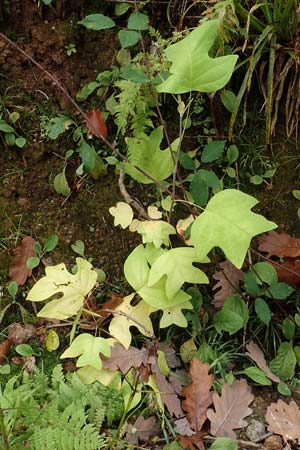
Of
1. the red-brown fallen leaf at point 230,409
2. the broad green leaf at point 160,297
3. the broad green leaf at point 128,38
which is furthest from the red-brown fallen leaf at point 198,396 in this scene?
the broad green leaf at point 128,38

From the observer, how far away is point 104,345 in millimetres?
2021

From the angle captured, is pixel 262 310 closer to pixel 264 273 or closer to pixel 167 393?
pixel 264 273

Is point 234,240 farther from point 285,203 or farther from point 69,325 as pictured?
point 69,325

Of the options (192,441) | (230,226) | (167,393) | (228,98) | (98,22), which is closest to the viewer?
(230,226)

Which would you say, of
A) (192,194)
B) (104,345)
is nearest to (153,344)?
(104,345)

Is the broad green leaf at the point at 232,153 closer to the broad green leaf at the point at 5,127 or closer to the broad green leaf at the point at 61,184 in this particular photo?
the broad green leaf at the point at 61,184

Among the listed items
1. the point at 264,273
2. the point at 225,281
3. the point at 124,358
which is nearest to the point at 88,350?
the point at 124,358

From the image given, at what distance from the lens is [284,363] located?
208 centimetres

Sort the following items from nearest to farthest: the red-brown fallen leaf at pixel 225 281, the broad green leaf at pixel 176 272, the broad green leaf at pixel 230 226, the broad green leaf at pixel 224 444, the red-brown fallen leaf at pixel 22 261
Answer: the broad green leaf at pixel 230 226 → the broad green leaf at pixel 224 444 → the broad green leaf at pixel 176 272 → the red-brown fallen leaf at pixel 225 281 → the red-brown fallen leaf at pixel 22 261

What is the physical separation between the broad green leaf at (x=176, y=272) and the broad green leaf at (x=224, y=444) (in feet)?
1.72

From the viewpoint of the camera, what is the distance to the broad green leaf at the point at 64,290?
2.17m

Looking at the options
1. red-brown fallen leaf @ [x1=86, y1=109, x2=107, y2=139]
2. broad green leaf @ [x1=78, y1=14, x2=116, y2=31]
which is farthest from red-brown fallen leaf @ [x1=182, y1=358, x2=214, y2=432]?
broad green leaf @ [x1=78, y1=14, x2=116, y2=31]

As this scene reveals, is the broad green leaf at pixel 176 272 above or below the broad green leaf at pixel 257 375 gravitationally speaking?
above

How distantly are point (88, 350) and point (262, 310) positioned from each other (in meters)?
0.66
